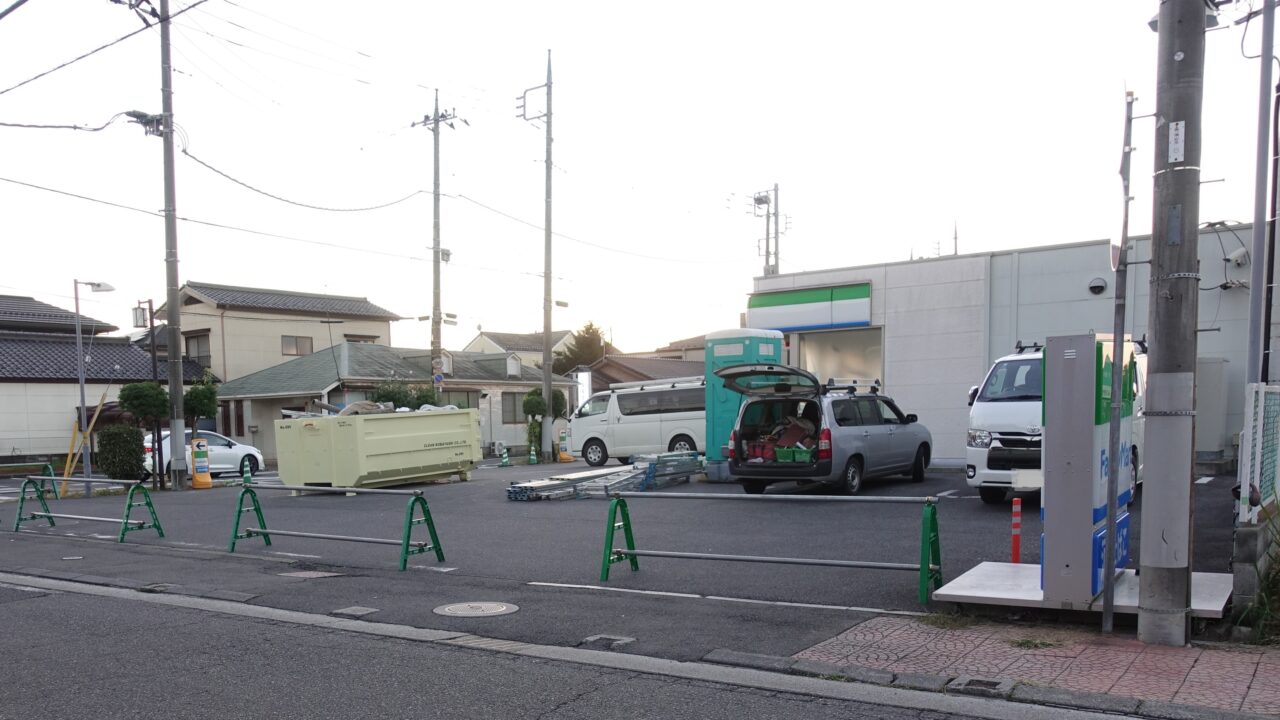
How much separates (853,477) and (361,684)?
1050 centimetres

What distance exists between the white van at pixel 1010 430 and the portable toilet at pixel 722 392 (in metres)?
5.58

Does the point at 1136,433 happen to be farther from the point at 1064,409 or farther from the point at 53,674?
the point at 53,674

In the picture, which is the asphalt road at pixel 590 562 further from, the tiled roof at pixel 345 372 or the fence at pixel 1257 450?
the tiled roof at pixel 345 372

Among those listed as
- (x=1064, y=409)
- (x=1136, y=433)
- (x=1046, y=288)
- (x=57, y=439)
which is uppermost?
(x=1046, y=288)

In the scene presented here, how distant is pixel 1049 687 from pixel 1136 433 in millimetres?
8649

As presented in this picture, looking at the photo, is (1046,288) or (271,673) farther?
(1046,288)

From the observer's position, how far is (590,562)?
9906mm

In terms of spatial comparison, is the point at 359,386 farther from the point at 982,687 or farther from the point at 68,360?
the point at 982,687

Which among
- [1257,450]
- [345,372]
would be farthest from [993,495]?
[345,372]

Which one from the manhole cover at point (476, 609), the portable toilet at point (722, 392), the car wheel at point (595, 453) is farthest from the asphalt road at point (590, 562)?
the car wheel at point (595, 453)

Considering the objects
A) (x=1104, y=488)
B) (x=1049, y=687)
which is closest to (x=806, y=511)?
(x=1104, y=488)

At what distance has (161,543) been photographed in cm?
1248

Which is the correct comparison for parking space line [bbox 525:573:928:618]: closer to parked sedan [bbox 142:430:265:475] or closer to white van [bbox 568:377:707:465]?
white van [bbox 568:377:707:465]

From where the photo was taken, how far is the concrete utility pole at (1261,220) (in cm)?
1130
